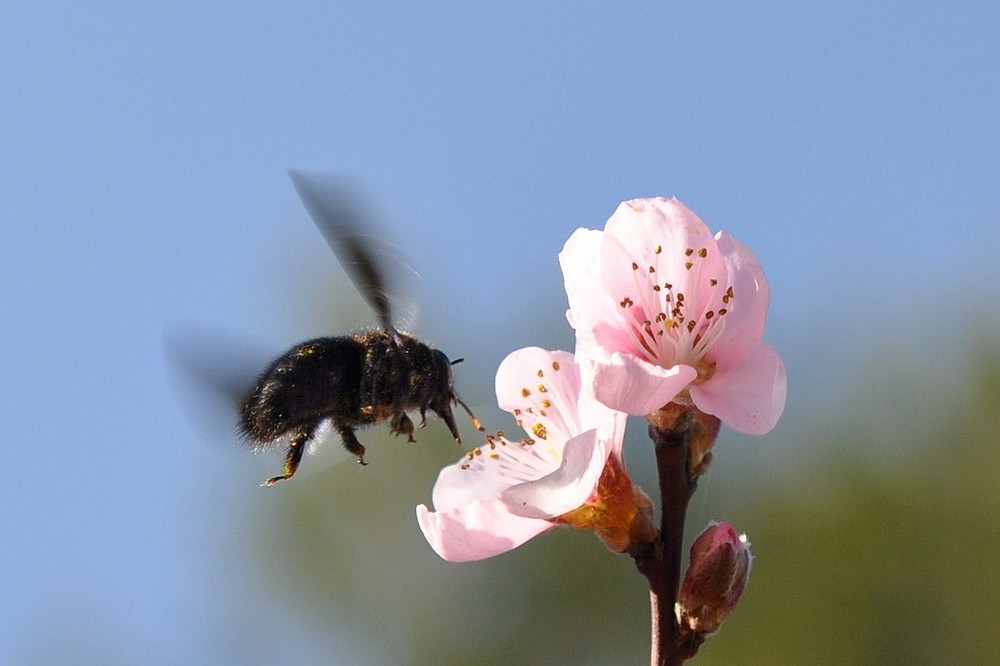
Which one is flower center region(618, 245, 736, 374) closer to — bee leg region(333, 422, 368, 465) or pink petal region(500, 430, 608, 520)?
pink petal region(500, 430, 608, 520)

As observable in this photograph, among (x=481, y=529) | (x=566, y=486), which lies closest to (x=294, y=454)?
(x=481, y=529)

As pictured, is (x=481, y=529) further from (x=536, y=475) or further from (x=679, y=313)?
(x=679, y=313)

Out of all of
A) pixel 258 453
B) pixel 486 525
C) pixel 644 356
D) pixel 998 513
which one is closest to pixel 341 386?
pixel 258 453

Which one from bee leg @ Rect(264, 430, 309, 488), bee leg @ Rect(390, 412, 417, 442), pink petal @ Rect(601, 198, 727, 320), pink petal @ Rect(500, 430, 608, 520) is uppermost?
pink petal @ Rect(601, 198, 727, 320)

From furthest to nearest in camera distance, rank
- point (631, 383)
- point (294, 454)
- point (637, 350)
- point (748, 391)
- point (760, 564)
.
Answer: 1. point (760, 564)
2. point (294, 454)
3. point (637, 350)
4. point (748, 391)
5. point (631, 383)

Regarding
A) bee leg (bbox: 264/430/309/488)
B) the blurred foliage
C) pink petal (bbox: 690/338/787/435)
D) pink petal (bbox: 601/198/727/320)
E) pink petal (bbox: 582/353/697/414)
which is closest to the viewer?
pink petal (bbox: 582/353/697/414)

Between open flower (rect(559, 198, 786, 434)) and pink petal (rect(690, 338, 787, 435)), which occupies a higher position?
open flower (rect(559, 198, 786, 434))

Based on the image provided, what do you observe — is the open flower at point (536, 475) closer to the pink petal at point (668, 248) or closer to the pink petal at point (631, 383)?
the pink petal at point (631, 383)

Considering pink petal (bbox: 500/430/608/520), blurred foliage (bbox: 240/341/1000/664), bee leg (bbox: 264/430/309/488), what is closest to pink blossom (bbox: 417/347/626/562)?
pink petal (bbox: 500/430/608/520)
